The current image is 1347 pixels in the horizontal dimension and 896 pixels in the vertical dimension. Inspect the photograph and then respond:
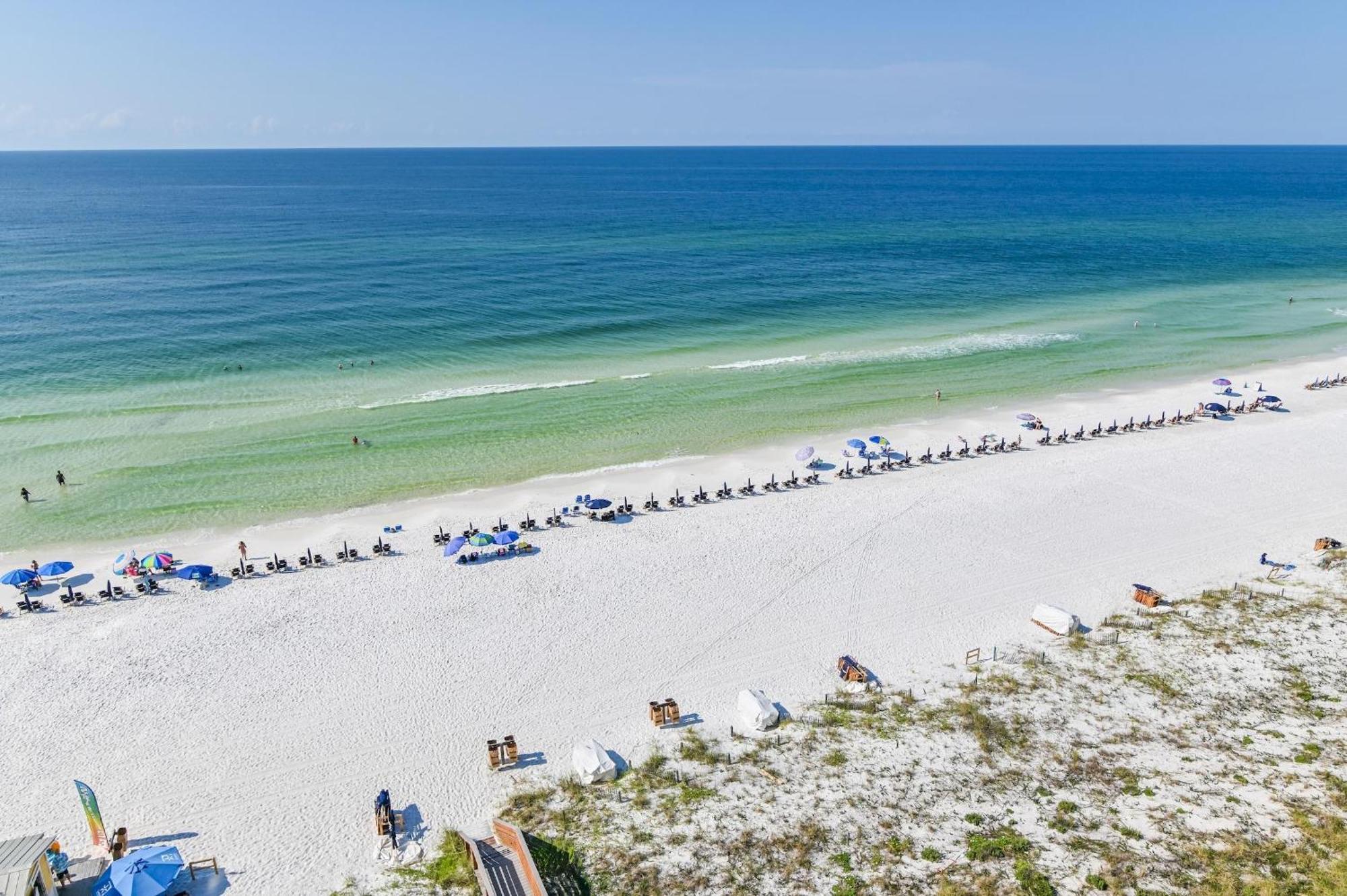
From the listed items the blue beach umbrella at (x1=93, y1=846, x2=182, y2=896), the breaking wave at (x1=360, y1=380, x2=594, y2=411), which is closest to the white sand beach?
the blue beach umbrella at (x1=93, y1=846, x2=182, y2=896)

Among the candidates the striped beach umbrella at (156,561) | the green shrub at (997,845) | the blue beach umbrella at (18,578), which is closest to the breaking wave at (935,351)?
the striped beach umbrella at (156,561)

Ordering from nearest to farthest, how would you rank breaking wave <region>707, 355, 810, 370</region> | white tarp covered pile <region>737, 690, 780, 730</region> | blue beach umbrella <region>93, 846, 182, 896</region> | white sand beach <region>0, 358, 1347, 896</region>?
1. blue beach umbrella <region>93, 846, 182, 896</region>
2. white sand beach <region>0, 358, 1347, 896</region>
3. white tarp covered pile <region>737, 690, 780, 730</region>
4. breaking wave <region>707, 355, 810, 370</region>

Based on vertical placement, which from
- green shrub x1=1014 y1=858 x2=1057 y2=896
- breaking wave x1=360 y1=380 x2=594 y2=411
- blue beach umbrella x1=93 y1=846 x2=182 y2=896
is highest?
breaking wave x1=360 y1=380 x2=594 y2=411

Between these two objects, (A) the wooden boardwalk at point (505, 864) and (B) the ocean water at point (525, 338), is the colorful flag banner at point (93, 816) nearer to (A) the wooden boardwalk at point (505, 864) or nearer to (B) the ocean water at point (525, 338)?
(A) the wooden boardwalk at point (505, 864)

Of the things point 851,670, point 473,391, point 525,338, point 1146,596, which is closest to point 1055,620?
point 1146,596

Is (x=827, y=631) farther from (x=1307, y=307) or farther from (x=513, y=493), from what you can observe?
(x=1307, y=307)

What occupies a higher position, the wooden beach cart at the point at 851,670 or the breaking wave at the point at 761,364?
the breaking wave at the point at 761,364

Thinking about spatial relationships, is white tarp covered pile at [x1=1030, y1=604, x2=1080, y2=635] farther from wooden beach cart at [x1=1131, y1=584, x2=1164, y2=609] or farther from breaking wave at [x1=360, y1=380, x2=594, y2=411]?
breaking wave at [x1=360, y1=380, x2=594, y2=411]
